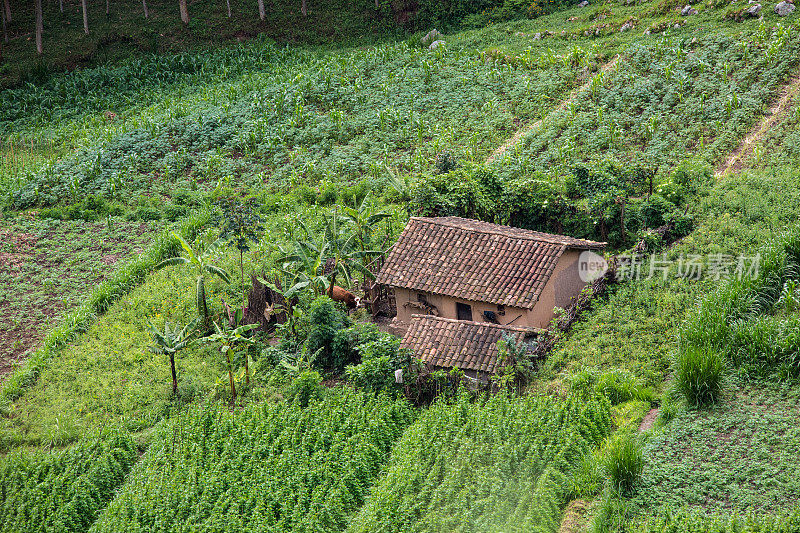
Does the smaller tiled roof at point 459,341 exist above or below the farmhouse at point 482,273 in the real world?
below

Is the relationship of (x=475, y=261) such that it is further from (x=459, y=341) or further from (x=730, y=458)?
(x=730, y=458)

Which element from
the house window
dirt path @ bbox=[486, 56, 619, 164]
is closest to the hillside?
dirt path @ bbox=[486, 56, 619, 164]

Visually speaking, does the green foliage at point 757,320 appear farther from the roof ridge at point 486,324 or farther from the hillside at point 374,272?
the roof ridge at point 486,324

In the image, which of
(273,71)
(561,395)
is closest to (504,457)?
(561,395)

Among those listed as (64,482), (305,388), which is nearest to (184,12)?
(305,388)


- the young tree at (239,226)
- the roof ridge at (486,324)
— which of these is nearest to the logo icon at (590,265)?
the roof ridge at (486,324)

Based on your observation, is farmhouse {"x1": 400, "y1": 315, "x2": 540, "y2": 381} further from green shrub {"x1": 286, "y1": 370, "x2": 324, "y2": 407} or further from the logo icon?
the logo icon
